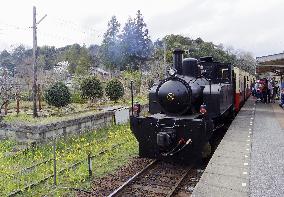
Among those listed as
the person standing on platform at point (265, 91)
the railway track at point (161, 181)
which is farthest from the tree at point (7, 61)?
the railway track at point (161, 181)

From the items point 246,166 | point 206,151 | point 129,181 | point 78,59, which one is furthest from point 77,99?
point 78,59


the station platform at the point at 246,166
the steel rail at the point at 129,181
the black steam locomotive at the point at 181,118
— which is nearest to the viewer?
the station platform at the point at 246,166

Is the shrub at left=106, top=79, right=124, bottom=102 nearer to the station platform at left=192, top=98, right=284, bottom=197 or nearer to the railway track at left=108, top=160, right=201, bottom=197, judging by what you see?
the station platform at left=192, top=98, right=284, bottom=197

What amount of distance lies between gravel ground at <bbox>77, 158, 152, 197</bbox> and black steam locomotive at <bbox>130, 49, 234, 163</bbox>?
0.44 meters

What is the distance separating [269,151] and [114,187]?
14.0 feet

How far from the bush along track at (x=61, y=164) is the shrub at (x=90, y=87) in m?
6.50

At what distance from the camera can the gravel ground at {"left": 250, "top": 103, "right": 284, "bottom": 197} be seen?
6277 millimetres

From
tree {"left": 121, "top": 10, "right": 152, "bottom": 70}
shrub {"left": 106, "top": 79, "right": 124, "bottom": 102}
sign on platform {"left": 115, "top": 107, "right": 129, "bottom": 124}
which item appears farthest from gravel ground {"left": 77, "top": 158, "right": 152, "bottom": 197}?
tree {"left": 121, "top": 10, "right": 152, "bottom": 70}

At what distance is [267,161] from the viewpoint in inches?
316

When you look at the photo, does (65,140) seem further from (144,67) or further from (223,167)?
(144,67)

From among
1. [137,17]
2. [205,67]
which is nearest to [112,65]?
[137,17]

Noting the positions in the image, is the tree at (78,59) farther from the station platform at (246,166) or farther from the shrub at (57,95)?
the station platform at (246,166)

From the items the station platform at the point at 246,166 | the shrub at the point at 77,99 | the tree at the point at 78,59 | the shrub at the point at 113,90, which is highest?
the tree at the point at 78,59

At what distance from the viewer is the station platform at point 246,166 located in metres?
6.22
